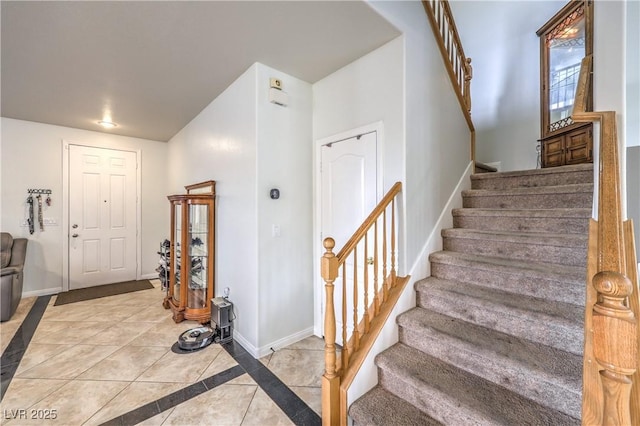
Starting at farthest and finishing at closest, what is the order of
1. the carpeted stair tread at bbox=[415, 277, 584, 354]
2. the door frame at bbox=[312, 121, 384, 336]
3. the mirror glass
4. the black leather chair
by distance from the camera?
1. the mirror glass
2. the black leather chair
3. the door frame at bbox=[312, 121, 384, 336]
4. the carpeted stair tread at bbox=[415, 277, 584, 354]

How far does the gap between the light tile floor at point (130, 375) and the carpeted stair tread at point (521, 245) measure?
5.53 ft

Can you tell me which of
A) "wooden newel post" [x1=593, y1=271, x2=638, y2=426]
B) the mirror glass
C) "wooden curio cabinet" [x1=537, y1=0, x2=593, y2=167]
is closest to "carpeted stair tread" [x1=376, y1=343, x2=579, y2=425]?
"wooden newel post" [x1=593, y1=271, x2=638, y2=426]

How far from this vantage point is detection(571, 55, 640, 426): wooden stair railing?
2.27 feet

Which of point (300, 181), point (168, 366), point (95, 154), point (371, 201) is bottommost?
point (168, 366)

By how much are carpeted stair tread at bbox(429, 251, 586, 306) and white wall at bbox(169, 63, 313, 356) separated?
140cm

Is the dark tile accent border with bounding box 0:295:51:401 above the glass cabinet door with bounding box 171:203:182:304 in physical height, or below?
below

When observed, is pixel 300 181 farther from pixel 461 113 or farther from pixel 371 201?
pixel 461 113

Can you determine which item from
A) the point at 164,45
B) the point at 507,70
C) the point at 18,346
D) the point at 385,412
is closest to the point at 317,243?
the point at 385,412

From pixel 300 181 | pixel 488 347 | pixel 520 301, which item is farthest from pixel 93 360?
pixel 520 301

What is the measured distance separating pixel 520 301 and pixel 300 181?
6.91 ft

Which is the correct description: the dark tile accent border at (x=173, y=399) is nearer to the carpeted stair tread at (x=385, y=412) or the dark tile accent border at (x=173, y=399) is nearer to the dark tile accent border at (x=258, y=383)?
the dark tile accent border at (x=258, y=383)

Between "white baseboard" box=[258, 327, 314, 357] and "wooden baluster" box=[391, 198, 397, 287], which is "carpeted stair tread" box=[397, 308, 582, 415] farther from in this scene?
"white baseboard" box=[258, 327, 314, 357]

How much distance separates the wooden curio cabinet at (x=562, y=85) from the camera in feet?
12.1

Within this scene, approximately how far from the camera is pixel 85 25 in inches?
79.4
